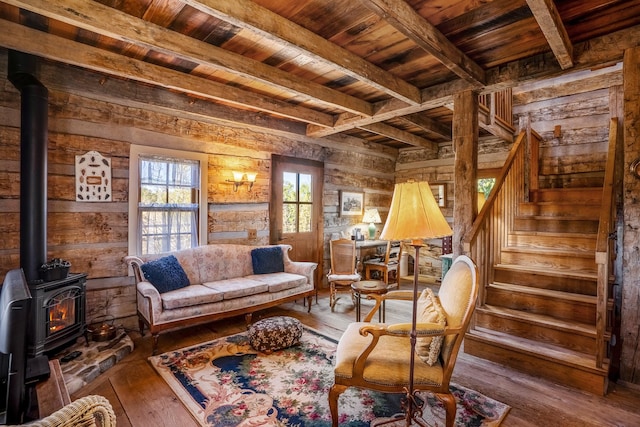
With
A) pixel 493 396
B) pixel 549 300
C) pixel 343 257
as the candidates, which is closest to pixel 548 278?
pixel 549 300

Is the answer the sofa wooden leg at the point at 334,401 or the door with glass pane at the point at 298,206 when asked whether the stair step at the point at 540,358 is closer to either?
the sofa wooden leg at the point at 334,401

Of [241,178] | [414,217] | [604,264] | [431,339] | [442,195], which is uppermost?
[241,178]

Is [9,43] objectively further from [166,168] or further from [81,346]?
[81,346]

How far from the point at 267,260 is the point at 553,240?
3.55 metres

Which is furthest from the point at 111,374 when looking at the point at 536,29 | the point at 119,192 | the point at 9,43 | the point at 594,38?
the point at 594,38

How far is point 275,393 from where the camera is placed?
7.72 feet

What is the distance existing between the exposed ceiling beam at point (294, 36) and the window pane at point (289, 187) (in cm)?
234

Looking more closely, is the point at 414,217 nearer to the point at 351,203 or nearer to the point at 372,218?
the point at 351,203

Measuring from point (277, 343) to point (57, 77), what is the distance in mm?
3428

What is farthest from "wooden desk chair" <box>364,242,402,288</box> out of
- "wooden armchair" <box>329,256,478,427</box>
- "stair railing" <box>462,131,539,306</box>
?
"wooden armchair" <box>329,256,478,427</box>

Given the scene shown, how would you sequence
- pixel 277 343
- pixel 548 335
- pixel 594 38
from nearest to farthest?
pixel 594 38
pixel 548 335
pixel 277 343

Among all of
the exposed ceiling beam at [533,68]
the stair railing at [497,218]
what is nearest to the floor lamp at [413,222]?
the stair railing at [497,218]

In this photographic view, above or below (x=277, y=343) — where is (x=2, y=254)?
above

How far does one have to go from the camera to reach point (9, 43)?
2445 millimetres
